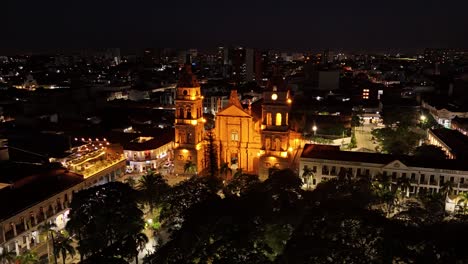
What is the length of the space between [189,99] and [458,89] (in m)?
100

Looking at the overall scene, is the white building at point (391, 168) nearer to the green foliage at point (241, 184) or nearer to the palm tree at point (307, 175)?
the palm tree at point (307, 175)

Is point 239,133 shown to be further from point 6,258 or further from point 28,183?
point 6,258

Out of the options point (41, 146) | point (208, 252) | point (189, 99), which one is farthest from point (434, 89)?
point (208, 252)

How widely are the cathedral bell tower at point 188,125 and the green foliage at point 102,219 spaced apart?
21.6 m

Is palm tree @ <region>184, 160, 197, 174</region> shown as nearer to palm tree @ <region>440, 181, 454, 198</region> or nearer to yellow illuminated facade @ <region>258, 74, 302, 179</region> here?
yellow illuminated facade @ <region>258, 74, 302, 179</region>

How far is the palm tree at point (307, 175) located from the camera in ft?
166

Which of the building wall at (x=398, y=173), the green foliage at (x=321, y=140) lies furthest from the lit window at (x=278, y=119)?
the green foliage at (x=321, y=140)

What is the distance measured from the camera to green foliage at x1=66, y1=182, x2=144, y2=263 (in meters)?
32.8

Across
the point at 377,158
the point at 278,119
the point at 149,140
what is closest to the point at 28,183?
the point at 149,140

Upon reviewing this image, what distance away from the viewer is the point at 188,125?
189 feet

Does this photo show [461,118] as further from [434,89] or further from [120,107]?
[120,107]

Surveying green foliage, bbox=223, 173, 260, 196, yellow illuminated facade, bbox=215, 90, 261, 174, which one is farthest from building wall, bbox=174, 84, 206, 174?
green foliage, bbox=223, 173, 260, 196

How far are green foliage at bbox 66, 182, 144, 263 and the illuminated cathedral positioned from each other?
71.0 feet

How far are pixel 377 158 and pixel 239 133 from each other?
18.9 m
